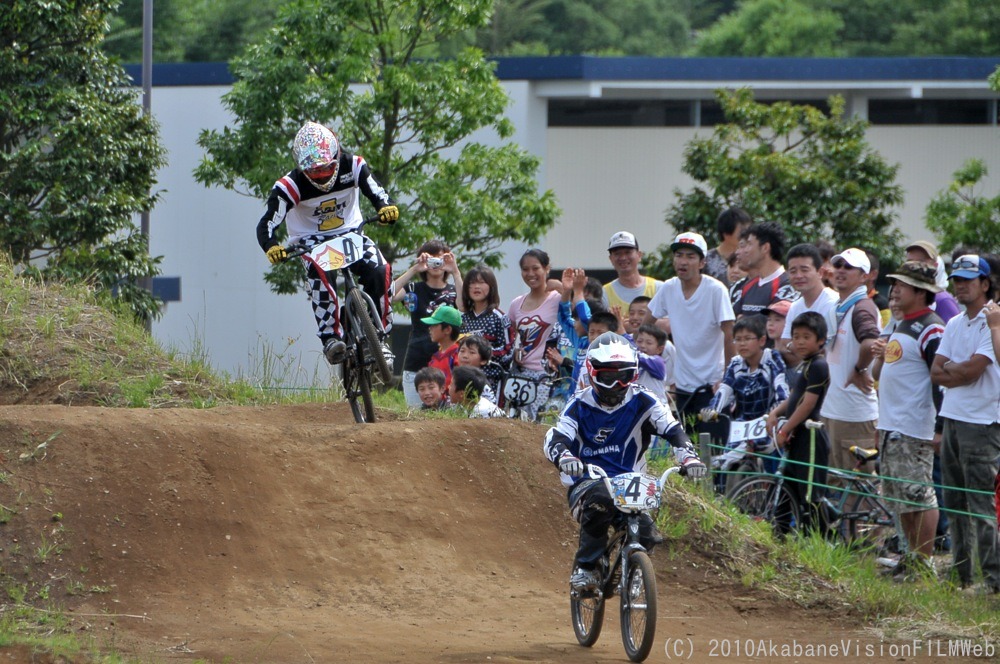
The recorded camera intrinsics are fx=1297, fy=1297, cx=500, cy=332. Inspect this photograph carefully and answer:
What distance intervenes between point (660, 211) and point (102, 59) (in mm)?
12858

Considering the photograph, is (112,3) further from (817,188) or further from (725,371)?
(725,371)

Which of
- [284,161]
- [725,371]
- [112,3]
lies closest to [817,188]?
[284,161]

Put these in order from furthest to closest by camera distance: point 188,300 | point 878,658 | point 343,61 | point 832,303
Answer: point 188,300
point 343,61
point 832,303
point 878,658

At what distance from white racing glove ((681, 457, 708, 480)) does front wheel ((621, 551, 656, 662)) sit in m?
0.48

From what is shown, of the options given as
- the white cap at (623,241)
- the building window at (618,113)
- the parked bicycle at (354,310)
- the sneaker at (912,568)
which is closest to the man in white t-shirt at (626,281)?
the white cap at (623,241)

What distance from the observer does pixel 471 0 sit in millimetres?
20047

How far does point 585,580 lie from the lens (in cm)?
707

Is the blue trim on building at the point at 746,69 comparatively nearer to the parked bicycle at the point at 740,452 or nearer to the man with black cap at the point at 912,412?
the parked bicycle at the point at 740,452

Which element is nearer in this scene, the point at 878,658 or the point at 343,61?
the point at 878,658

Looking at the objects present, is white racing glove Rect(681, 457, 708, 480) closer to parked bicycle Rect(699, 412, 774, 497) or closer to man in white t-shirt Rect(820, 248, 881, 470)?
parked bicycle Rect(699, 412, 774, 497)

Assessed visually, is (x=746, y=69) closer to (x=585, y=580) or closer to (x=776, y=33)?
(x=585, y=580)

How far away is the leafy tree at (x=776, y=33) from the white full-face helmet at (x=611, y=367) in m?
53.3

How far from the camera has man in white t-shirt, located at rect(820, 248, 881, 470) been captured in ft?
30.7

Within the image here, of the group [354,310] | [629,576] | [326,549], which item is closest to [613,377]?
[629,576]
